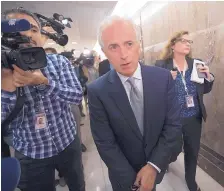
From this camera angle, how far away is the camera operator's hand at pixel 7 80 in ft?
2.33

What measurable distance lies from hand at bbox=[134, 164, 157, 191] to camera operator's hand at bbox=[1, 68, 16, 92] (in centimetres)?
66

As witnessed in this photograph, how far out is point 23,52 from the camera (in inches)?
28.5

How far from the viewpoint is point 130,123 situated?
3.12 feet

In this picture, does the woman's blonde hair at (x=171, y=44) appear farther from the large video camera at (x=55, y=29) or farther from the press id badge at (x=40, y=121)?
the press id badge at (x=40, y=121)

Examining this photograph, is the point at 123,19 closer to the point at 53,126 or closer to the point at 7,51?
the point at 7,51

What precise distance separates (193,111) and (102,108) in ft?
3.32

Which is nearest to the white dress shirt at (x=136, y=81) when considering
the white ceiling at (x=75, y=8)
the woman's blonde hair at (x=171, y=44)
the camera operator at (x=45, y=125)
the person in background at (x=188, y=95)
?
the camera operator at (x=45, y=125)

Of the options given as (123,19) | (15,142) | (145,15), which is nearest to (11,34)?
(123,19)

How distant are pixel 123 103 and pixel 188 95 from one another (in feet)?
3.02

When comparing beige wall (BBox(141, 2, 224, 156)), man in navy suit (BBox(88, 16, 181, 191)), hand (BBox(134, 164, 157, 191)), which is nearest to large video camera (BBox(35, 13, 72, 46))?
Answer: man in navy suit (BBox(88, 16, 181, 191))

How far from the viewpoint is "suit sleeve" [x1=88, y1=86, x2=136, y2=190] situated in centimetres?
98

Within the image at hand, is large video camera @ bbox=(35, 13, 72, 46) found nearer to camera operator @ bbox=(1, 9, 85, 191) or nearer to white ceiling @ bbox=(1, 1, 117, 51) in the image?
camera operator @ bbox=(1, 9, 85, 191)

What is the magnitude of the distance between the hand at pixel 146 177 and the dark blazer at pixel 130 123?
0.10 feet

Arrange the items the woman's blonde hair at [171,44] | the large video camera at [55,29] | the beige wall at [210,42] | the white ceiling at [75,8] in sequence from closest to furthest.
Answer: the large video camera at [55,29], the woman's blonde hair at [171,44], the beige wall at [210,42], the white ceiling at [75,8]
